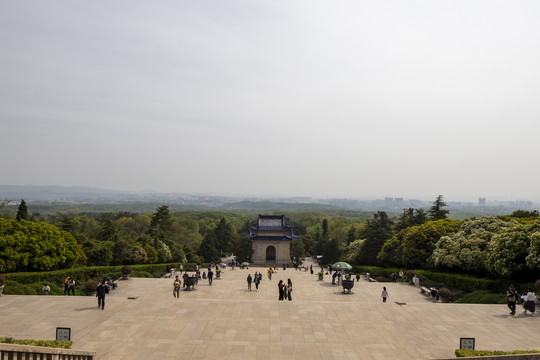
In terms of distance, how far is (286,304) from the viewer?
2083 cm

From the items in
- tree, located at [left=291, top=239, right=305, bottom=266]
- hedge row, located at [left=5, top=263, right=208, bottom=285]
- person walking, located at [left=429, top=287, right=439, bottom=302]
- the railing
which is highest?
the railing

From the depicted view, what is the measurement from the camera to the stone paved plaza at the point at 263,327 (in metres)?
14.3

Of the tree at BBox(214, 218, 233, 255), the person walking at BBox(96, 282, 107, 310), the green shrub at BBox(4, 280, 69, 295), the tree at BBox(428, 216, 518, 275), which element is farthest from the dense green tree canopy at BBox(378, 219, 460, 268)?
the tree at BBox(214, 218, 233, 255)

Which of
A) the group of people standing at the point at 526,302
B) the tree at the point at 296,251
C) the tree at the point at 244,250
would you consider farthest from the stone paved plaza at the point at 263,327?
the tree at the point at 296,251

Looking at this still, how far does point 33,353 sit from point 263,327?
9051mm

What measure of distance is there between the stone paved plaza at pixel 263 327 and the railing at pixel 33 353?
6.64ft

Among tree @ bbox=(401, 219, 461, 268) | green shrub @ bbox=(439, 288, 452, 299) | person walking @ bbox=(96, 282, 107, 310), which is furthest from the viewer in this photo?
tree @ bbox=(401, 219, 461, 268)

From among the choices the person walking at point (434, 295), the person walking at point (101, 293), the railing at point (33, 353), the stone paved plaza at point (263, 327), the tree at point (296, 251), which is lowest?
the tree at point (296, 251)

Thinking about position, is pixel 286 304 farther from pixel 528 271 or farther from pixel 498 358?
pixel 528 271

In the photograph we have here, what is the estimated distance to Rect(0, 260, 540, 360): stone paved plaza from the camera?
47.0 ft

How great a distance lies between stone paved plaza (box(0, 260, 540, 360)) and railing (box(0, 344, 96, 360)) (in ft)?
6.64

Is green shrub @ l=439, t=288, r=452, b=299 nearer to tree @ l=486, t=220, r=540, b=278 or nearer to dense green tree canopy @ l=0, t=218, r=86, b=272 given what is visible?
tree @ l=486, t=220, r=540, b=278

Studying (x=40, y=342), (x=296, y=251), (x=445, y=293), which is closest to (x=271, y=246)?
(x=296, y=251)

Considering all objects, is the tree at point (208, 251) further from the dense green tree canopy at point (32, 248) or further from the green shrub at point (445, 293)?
the green shrub at point (445, 293)
